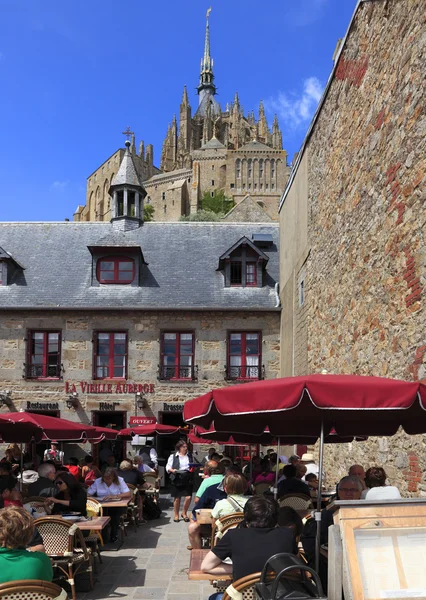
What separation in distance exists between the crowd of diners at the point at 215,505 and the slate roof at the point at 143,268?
754 centimetres

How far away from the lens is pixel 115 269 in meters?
22.4

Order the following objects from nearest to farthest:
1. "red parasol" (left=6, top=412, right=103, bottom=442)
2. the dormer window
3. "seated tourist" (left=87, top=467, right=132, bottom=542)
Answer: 1. "red parasol" (left=6, top=412, right=103, bottom=442)
2. "seated tourist" (left=87, top=467, right=132, bottom=542)
3. the dormer window

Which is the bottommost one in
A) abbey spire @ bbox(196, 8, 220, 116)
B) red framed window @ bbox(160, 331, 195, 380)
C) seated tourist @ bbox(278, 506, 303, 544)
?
seated tourist @ bbox(278, 506, 303, 544)

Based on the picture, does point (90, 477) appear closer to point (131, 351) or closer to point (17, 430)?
point (17, 430)

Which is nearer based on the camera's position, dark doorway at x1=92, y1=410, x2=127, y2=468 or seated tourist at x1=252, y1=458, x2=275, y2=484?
seated tourist at x1=252, y1=458, x2=275, y2=484

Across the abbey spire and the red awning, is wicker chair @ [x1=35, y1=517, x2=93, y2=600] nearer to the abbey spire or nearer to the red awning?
the red awning

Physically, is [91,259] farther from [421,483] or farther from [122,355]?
[421,483]

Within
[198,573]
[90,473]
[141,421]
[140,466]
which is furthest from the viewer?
[141,421]

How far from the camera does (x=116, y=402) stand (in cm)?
2084

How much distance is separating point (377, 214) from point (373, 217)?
20cm

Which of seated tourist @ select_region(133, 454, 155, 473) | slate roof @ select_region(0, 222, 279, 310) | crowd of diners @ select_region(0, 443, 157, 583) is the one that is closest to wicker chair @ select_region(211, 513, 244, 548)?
crowd of diners @ select_region(0, 443, 157, 583)

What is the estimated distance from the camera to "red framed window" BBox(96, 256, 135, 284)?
22.2 meters

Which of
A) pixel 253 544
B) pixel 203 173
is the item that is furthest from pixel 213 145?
pixel 253 544

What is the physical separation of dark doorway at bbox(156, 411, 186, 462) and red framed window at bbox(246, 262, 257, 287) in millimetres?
4886
